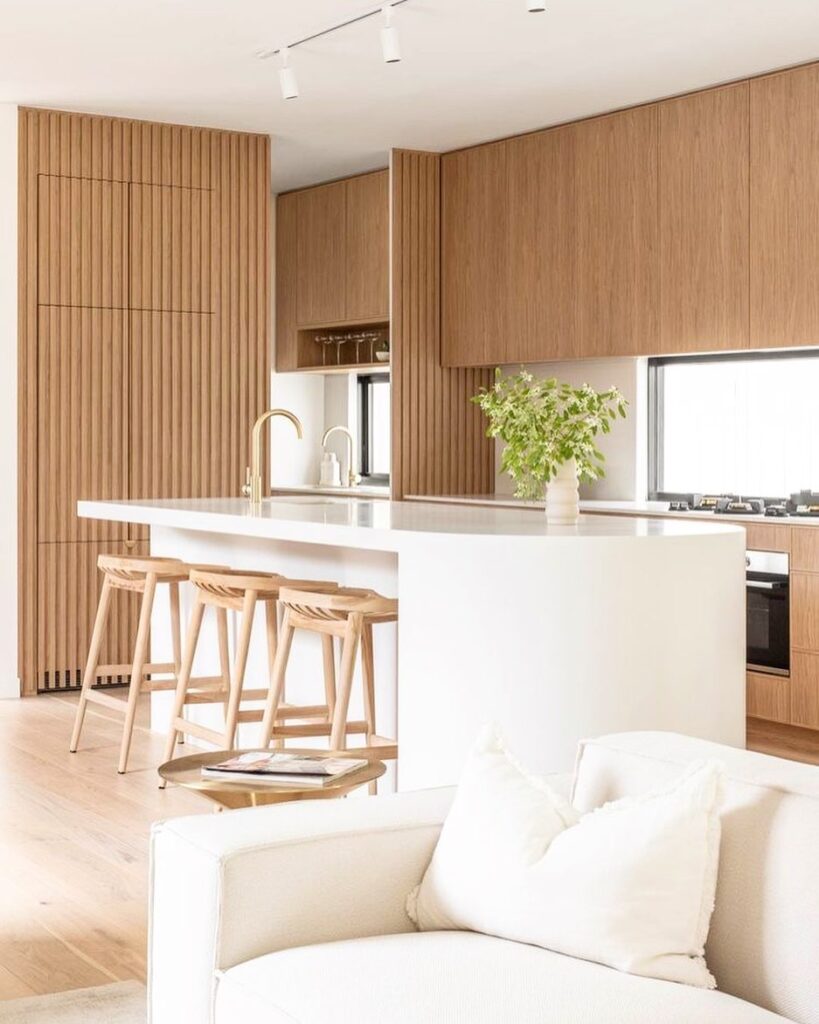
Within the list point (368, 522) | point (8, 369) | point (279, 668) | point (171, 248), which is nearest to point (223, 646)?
point (279, 668)

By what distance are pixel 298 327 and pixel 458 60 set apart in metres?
3.13

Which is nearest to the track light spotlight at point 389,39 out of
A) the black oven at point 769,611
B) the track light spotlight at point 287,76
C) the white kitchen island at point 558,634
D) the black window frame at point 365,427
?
the track light spotlight at point 287,76

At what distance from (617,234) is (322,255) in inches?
91.6

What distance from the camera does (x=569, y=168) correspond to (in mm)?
7199

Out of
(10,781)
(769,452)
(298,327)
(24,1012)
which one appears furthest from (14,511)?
(24,1012)

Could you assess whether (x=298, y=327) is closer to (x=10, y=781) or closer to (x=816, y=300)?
(x=816, y=300)

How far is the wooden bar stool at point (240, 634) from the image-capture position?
480cm

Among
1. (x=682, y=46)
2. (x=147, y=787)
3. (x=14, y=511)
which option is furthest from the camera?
(x=14, y=511)

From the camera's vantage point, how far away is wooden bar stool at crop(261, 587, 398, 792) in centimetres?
421

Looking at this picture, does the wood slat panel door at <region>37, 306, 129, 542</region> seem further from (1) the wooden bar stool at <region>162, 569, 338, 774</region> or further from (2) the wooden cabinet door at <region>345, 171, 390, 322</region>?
(1) the wooden bar stool at <region>162, 569, 338, 774</region>

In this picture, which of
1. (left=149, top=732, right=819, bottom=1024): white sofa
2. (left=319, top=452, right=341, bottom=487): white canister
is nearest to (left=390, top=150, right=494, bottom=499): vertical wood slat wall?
(left=319, top=452, right=341, bottom=487): white canister

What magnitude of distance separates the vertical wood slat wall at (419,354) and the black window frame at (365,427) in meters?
1.12

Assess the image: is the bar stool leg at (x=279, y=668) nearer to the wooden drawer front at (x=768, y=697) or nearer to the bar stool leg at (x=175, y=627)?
the bar stool leg at (x=175, y=627)

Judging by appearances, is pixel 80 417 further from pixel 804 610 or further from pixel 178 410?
pixel 804 610
